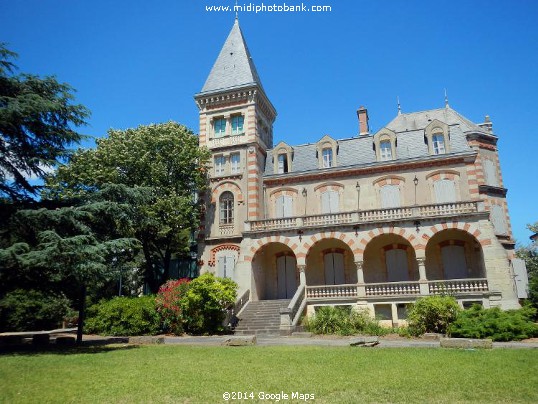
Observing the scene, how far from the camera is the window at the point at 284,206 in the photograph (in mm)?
26672

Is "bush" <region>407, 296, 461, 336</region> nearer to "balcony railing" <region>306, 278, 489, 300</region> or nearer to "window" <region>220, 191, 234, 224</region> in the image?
"balcony railing" <region>306, 278, 489, 300</region>

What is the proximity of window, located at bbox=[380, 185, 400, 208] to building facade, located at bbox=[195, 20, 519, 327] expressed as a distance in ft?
0.21

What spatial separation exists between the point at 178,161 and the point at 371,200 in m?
12.6

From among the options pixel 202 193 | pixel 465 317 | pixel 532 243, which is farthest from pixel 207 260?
pixel 532 243

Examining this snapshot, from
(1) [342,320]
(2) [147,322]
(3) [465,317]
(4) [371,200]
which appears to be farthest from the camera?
(4) [371,200]

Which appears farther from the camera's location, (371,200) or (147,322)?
(371,200)

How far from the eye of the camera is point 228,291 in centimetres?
2044

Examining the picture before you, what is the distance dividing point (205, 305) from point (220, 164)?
1111 cm

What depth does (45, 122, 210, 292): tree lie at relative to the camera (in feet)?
77.4

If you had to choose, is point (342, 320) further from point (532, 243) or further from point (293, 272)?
point (532, 243)

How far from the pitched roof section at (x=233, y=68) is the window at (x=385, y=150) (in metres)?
9.69

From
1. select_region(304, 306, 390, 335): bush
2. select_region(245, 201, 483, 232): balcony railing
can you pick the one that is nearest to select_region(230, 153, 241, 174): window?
select_region(245, 201, 483, 232): balcony railing

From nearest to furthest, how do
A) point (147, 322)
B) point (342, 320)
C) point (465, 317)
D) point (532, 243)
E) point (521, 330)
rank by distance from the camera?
point (521, 330) < point (465, 317) < point (342, 320) < point (147, 322) < point (532, 243)

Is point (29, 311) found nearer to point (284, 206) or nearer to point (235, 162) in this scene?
point (235, 162)
